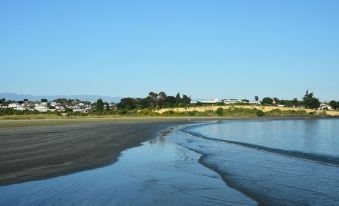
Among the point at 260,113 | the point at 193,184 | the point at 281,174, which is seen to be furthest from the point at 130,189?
the point at 260,113

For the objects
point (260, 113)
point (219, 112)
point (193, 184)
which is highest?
point (219, 112)

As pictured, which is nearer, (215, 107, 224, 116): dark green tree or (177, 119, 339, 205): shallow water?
(177, 119, 339, 205): shallow water

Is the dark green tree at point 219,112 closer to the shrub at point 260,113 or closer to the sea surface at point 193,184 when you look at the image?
the shrub at point 260,113

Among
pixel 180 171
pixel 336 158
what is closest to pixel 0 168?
pixel 180 171

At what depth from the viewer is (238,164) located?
973 inches

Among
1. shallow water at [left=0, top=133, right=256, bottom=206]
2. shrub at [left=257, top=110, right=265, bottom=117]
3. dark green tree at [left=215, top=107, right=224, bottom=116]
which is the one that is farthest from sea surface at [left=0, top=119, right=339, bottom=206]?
dark green tree at [left=215, top=107, right=224, bottom=116]

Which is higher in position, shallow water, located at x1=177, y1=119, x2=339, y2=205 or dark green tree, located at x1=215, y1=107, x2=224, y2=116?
dark green tree, located at x1=215, y1=107, x2=224, y2=116

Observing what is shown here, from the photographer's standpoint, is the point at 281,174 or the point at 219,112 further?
the point at 219,112

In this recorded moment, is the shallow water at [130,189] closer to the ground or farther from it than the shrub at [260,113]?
closer to the ground

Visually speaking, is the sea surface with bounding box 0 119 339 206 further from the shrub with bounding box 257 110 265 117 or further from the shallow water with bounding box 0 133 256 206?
the shrub with bounding box 257 110 265 117

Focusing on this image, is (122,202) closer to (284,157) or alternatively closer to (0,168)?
(0,168)

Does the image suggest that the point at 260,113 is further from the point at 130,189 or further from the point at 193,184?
the point at 130,189

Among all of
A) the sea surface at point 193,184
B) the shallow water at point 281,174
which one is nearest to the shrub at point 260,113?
the shallow water at point 281,174

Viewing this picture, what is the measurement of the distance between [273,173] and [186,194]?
6.19m
